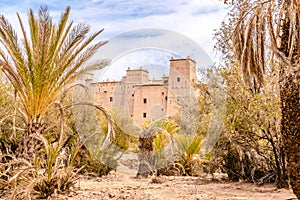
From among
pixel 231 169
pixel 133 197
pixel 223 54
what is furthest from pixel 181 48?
pixel 133 197

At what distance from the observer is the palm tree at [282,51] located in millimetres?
6469

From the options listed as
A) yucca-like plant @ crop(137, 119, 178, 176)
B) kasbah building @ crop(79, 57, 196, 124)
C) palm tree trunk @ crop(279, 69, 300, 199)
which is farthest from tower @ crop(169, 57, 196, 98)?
palm tree trunk @ crop(279, 69, 300, 199)

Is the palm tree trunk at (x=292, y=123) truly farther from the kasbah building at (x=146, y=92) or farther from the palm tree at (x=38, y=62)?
the kasbah building at (x=146, y=92)

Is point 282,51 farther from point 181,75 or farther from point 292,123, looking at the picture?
point 181,75

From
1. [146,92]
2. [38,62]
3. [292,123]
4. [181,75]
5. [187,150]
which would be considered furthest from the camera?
[146,92]

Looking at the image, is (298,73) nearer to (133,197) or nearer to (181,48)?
(133,197)

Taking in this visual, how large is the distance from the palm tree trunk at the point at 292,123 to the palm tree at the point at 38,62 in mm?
5576

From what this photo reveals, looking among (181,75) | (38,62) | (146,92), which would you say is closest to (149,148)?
(181,75)

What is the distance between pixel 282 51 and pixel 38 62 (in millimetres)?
5725

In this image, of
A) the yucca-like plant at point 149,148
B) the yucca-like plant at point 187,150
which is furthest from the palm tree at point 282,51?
the yucca-like plant at point 187,150

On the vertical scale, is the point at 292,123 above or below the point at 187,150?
above

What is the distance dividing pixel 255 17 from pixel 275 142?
5243 millimetres

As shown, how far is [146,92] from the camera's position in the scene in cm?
1948

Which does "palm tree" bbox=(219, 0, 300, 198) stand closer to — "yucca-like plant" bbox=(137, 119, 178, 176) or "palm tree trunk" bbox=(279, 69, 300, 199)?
"palm tree trunk" bbox=(279, 69, 300, 199)
